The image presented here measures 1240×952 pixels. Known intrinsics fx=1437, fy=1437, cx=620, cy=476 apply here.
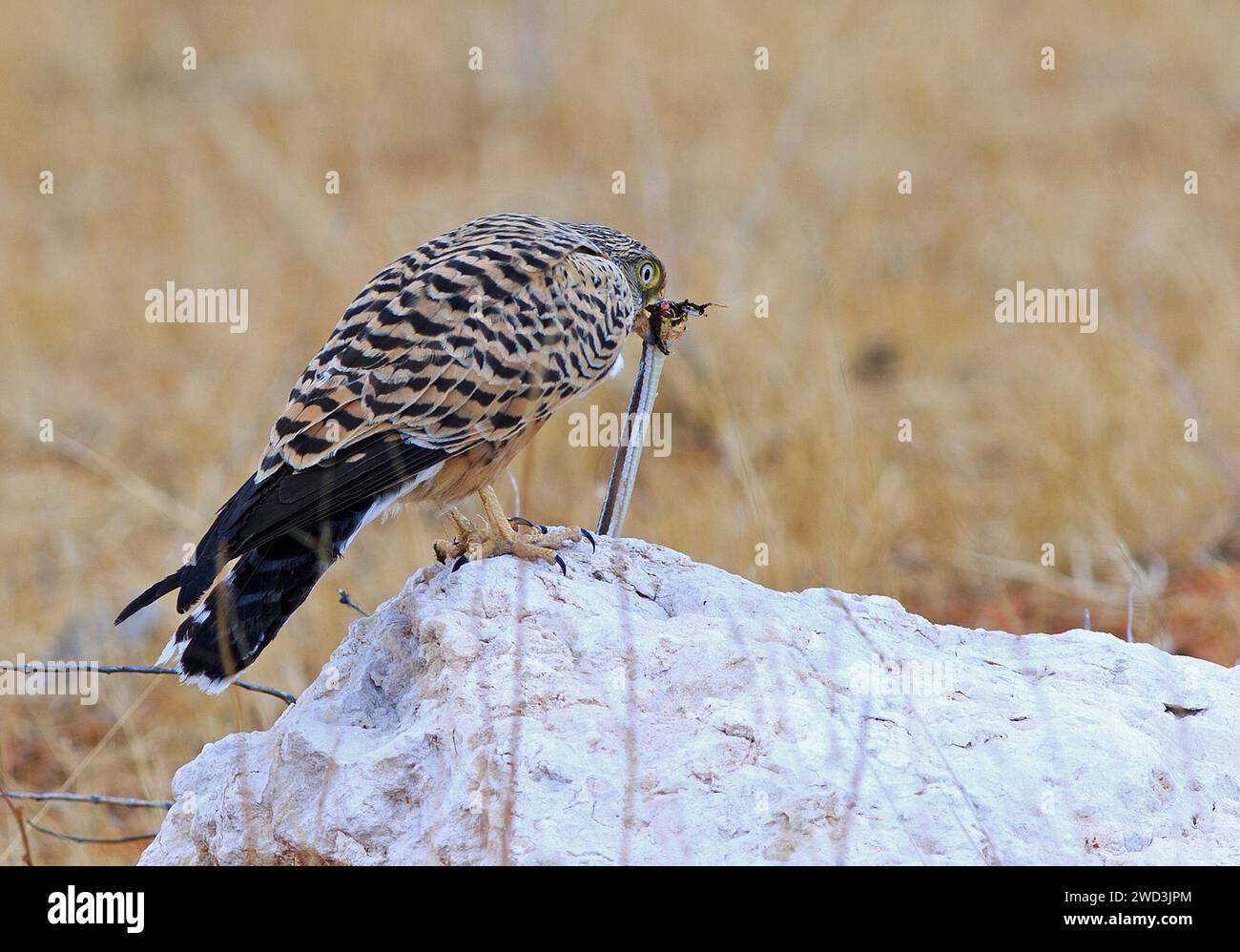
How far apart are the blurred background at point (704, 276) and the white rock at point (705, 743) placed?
0.56 meters

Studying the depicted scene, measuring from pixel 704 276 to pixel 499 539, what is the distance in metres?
4.58

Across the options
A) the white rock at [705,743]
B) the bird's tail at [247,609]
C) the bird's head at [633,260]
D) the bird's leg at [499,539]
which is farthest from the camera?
the bird's head at [633,260]

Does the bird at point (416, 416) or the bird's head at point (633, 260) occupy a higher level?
the bird's head at point (633, 260)

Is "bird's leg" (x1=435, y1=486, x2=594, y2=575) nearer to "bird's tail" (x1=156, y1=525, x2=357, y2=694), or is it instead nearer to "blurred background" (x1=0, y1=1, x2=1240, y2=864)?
"blurred background" (x1=0, y1=1, x2=1240, y2=864)

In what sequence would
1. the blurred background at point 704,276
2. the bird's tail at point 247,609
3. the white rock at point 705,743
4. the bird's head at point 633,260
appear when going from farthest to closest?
the blurred background at point 704,276
the bird's head at point 633,260
the bird's tail at point 247,609
the white rock at point 705,743

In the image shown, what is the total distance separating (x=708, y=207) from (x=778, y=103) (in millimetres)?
1661

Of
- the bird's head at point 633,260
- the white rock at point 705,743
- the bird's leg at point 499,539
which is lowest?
the white rock at point 705,743

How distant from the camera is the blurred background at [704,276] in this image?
5.34 meters

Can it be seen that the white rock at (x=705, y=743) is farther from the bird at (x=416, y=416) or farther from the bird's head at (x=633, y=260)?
the bird's head at (x=633, y=260)

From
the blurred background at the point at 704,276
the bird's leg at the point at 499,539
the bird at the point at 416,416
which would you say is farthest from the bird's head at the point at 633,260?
the bird's leg at the point at 499,539

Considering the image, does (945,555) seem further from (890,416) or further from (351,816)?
(351,816)

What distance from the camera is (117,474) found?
4.93 m

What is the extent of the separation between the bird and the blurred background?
245 mm

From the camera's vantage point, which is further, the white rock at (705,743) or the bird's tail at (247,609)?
the bird's tail at (247,609)
